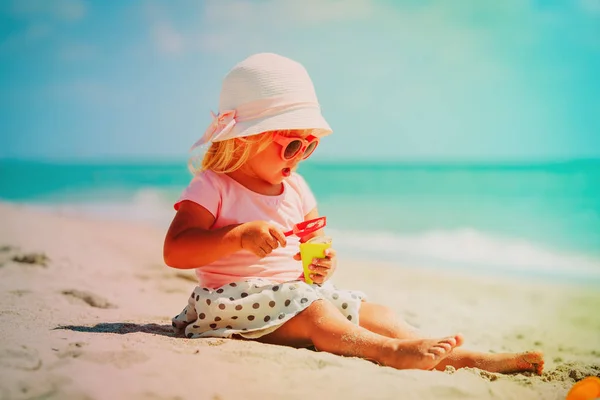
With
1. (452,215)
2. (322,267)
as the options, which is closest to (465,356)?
(322,267)

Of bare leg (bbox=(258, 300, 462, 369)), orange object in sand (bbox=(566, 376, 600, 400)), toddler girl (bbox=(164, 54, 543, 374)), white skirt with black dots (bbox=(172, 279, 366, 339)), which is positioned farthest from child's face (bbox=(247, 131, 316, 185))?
orange object in sand (bbox=(566, 376, 600, 400))

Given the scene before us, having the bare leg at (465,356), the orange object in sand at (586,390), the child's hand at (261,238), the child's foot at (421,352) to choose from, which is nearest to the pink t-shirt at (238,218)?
the child's hand at (261,238)

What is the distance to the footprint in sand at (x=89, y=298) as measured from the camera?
3303 millimetres

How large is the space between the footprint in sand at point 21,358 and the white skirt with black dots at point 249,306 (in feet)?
2.02

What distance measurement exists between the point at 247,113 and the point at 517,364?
1.33m

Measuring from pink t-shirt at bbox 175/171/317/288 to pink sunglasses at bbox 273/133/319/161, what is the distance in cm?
20

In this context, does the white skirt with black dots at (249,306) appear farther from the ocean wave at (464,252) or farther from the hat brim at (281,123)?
the ocean wave at (464,252)

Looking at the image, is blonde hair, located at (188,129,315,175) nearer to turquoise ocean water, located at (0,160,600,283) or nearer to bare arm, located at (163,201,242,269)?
bare arm, located at (163,201,242,269)

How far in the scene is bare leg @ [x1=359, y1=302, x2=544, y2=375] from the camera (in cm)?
227

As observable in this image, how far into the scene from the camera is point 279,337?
2311 mm

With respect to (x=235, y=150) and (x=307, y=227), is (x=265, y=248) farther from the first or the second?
(x=235, y=150)

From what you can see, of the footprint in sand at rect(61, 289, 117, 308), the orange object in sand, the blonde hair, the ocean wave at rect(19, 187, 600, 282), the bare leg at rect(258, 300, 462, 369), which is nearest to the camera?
the orange object in sand

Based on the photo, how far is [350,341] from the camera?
218 cm

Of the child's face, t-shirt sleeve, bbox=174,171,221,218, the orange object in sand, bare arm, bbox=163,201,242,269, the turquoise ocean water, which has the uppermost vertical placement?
the turquoise ocean water
